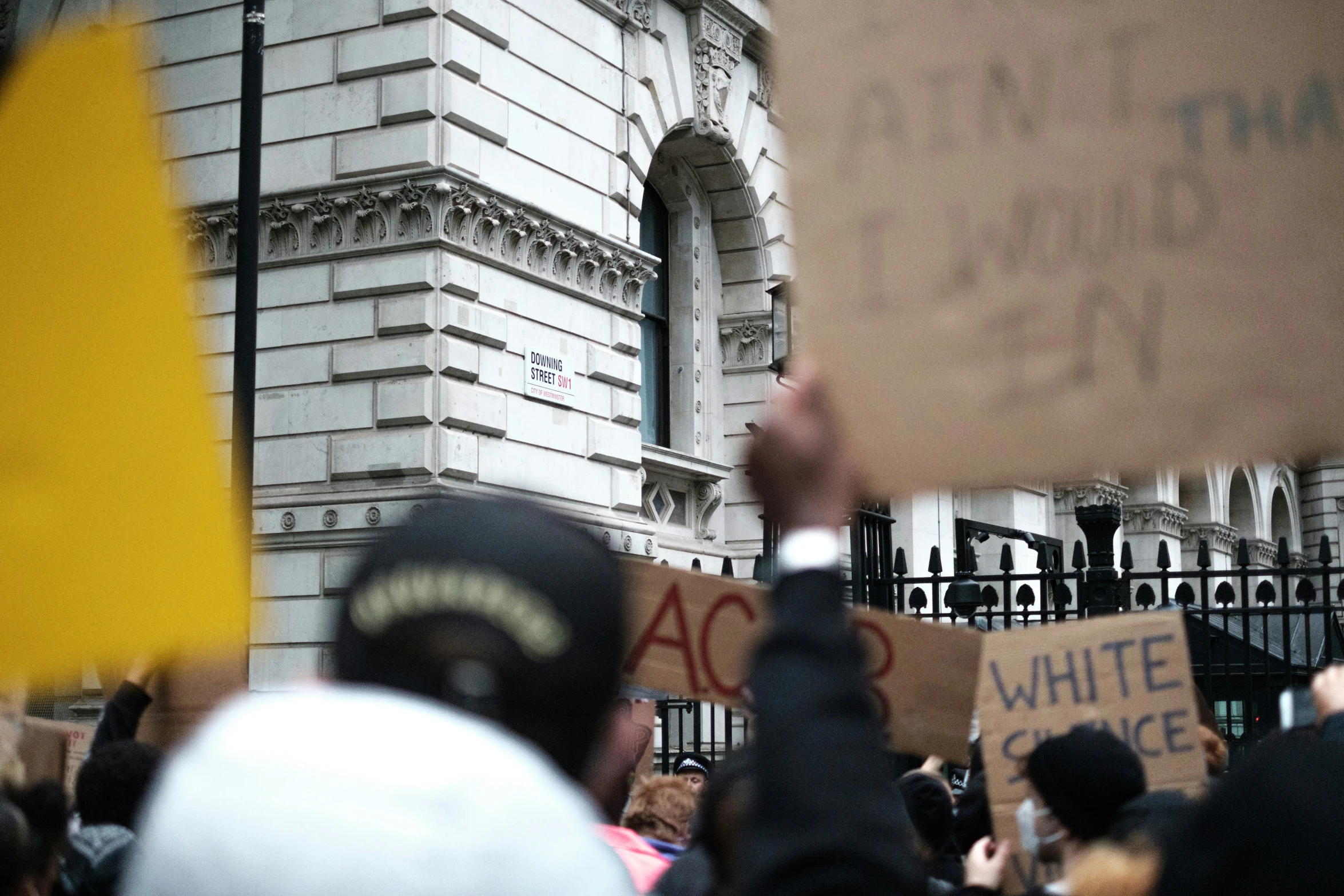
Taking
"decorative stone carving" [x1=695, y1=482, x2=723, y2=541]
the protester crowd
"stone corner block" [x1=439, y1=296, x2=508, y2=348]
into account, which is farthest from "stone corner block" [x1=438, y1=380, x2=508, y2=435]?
the protester crowd

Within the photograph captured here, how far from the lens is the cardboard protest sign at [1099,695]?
→ 3.77 metres

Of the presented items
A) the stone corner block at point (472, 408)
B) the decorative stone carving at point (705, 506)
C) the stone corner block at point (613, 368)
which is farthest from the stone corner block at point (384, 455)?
the decorative stone carving at point (705, 506)

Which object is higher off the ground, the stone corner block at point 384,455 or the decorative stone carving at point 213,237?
the decorative stone carving at point 213,237

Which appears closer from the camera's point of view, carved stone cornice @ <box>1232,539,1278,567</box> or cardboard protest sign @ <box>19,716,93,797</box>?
cardboard protest sign @ <box>19,716,93,797</box>

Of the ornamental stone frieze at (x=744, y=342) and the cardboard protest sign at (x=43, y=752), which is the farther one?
the ornamental stone frieze at (x=744, y=342)

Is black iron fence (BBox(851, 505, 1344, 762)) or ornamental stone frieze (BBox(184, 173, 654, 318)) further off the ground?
ornamental stone frieze (BBox(184, 173, 654, 318))

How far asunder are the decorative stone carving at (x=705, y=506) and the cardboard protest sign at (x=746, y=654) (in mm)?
13987

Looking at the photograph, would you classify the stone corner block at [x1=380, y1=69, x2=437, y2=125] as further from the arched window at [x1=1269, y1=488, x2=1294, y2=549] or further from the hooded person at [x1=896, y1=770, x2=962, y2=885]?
the arched window at [x1=1269, y1=488, x2=1294, y2=549]

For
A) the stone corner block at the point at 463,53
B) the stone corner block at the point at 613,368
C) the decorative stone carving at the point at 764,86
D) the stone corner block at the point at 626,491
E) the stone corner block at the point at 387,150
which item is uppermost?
the decorative stone carving at the point at 764,86

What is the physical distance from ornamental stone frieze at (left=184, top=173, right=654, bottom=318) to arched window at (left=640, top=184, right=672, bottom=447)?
371cm

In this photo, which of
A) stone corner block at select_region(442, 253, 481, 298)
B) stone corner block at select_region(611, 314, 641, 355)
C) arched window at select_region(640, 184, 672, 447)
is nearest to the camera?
stone corner block at select_region(442, 253, 481, 298)

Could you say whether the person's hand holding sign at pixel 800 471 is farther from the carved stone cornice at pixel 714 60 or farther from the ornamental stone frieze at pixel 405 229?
the carved stone cornice at pixel 714 60

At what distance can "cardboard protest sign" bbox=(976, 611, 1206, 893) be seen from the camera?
3.77 metres

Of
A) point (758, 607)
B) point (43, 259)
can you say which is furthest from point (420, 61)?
point (43, 259)
